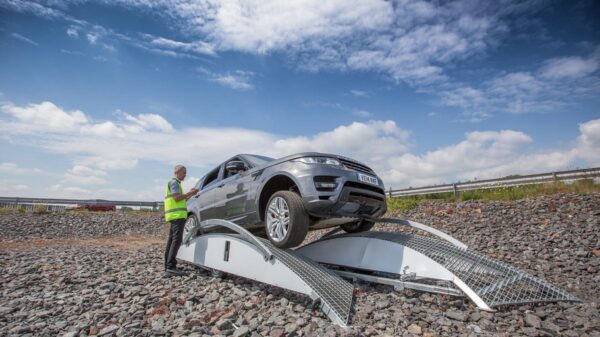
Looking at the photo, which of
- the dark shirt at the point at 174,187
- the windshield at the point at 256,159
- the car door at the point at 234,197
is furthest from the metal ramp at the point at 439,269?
the dark shirt at the point at 174,187

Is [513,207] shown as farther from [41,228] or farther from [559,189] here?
[41,228]

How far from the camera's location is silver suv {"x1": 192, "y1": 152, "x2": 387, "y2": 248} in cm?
411

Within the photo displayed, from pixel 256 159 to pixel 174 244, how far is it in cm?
190

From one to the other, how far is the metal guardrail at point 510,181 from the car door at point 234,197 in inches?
377

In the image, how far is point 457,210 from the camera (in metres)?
9.78

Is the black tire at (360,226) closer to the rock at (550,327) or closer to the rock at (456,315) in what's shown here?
the rock at (456,315)

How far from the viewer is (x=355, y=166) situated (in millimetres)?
4613

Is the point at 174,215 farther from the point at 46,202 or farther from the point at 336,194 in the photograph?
the point at 46,202

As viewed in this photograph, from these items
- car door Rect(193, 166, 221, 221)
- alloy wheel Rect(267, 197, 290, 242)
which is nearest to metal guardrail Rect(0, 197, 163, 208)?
car door Rect(193, 166, 221, 221)

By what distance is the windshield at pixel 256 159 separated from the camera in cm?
531

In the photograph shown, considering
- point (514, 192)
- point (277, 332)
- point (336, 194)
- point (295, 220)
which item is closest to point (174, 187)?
point (295, 220)

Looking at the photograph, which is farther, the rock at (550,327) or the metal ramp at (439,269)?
the metal ramp at (439,269)

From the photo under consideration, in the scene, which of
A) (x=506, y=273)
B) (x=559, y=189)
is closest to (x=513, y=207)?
(x=559, y=189)

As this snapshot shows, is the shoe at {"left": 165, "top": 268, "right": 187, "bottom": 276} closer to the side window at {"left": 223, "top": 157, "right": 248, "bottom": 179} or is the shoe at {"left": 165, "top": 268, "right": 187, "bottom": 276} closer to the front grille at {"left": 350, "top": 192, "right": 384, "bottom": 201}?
the side window at {"left": 223, "top": 157, "right": 248, "bottom": 179}
